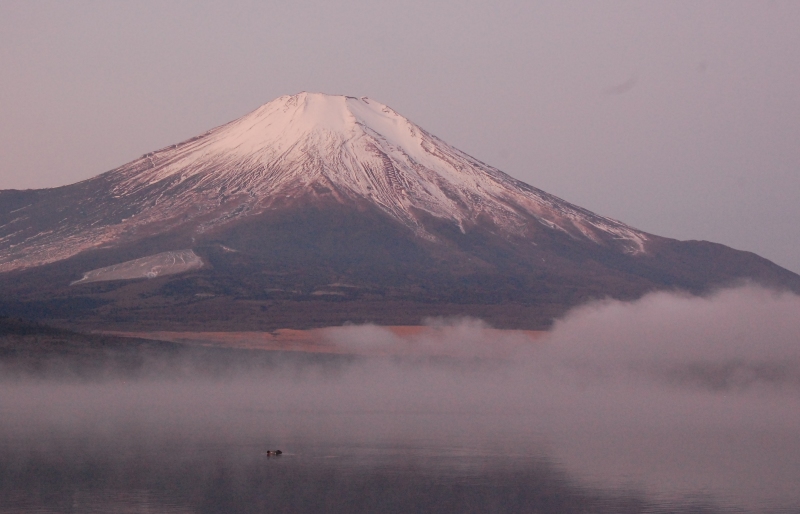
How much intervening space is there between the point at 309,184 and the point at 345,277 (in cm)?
3236

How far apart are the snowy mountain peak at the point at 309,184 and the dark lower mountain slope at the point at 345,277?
3.02m

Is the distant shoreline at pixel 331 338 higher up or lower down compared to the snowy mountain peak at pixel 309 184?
lower down

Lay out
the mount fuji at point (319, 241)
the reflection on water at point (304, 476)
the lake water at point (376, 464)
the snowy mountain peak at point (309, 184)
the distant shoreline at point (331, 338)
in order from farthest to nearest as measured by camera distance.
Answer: the snowy mountain peak at point (309, 184), the mount fuji at point (319, 241), the distant shoreline at point (331, 338), the lake water at point (376, 464), the reflection on water at point (304, 476)

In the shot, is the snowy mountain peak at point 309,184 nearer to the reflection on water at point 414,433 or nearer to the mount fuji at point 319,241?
the mount fuji at point 319,241

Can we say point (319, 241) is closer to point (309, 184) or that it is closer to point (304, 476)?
point (309, 184)

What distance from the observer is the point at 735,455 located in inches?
2148

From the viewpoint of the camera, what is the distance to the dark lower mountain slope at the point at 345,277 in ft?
403

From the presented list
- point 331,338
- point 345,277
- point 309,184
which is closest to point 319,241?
point 309,184

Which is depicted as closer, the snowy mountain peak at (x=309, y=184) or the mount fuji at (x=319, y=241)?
the mount fuji at (x=319, y=241)

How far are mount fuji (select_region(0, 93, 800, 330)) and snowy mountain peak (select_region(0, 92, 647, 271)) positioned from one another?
12.3 inches

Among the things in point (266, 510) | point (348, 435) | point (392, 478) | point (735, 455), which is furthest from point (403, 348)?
point (266, 510)

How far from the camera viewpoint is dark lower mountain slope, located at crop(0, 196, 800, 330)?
403 feet

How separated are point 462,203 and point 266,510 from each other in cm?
13227

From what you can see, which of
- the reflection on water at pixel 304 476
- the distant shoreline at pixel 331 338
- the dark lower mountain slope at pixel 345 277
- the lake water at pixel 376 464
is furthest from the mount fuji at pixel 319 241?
the reflection on water at pixel 304 476
